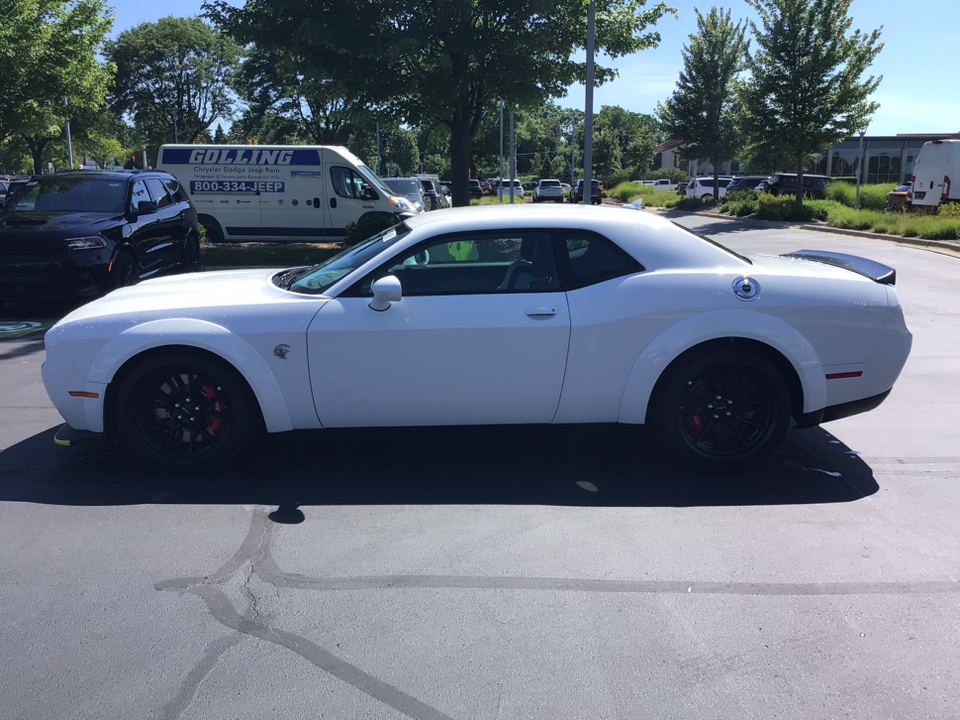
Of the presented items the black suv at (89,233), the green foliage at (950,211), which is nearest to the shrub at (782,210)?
the green foliage at (950,211)

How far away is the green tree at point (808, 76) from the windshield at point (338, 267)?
2537 centimetres

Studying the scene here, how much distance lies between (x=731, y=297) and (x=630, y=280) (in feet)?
1.90

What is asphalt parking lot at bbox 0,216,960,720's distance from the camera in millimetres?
2932

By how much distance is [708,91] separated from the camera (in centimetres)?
3619

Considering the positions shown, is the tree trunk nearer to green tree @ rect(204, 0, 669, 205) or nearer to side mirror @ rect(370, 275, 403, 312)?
green tree @ rect(204, 0, 669, 205)

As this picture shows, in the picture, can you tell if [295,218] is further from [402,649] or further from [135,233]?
[402,649]

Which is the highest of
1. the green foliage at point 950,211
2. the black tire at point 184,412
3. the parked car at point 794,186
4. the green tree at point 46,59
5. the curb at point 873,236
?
the green tree at point 46,59

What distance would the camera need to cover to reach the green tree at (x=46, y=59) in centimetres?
1570

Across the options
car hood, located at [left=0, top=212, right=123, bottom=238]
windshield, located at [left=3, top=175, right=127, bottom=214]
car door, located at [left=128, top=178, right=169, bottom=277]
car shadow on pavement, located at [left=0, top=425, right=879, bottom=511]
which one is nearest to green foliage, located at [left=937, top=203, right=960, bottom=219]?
car shadow on pavement, located at [left=0, top=425, right=879, bottom=511]

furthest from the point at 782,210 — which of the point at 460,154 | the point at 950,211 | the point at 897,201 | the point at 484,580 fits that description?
the point at 484,580

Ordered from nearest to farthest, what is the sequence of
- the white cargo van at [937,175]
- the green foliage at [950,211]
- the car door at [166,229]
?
the car door at [166,229] → the green foliage at [950,211] → the white cargo van at [937,175]

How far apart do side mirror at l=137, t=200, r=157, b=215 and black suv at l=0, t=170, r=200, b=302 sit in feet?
0.06

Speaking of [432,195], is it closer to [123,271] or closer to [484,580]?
[123,271]

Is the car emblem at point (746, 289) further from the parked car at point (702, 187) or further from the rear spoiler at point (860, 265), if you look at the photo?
the parked car at point (702, 187)
